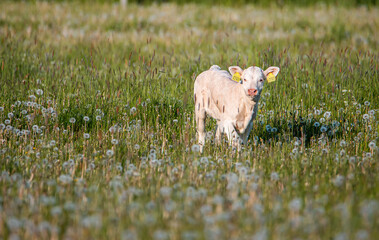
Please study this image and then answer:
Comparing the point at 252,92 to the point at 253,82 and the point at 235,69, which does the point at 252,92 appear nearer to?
the point at 253,82

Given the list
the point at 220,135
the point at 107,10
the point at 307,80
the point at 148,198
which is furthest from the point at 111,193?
the point at 107,10

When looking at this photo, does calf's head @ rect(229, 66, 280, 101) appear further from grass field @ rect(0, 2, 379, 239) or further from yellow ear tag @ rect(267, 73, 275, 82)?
grass field @ rect(0, 2, 379, 239)

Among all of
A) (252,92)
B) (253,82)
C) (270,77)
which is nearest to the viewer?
(252,92)

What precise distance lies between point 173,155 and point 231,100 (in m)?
1.13

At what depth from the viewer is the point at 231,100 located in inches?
235

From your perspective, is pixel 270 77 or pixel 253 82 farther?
pixel 270 77

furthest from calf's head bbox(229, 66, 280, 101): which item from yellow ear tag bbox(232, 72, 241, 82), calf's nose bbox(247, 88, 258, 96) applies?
yellow ear tag bbox(232, 72, 241, 82)

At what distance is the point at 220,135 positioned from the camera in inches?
249

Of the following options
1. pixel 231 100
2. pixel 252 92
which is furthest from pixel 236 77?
pixel 252 92

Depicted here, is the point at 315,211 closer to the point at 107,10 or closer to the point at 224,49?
the point at 224,49

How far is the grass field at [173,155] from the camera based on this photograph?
3363mm

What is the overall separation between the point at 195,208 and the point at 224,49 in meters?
7.21

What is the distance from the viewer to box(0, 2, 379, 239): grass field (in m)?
3.36

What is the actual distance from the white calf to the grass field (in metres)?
0.22
